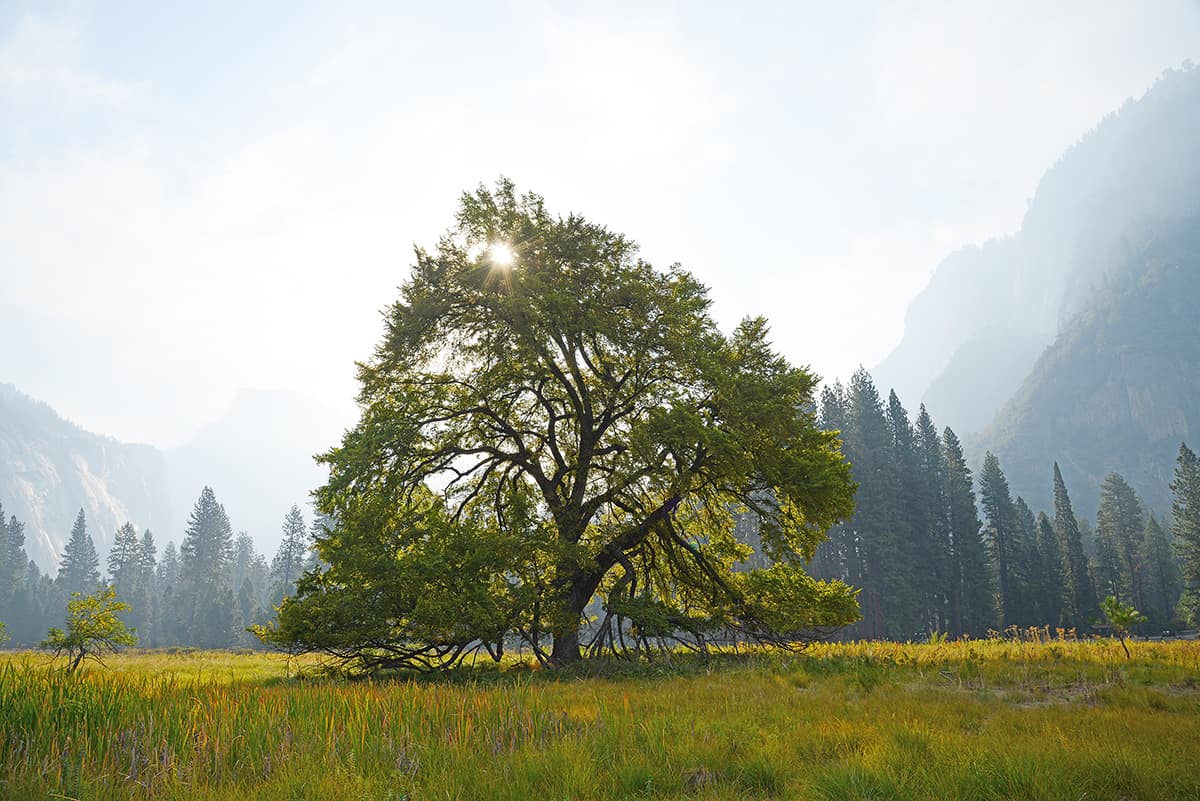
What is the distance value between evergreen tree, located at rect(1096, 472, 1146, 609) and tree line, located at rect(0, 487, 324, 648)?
318 feet

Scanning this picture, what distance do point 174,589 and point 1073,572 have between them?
128 meters

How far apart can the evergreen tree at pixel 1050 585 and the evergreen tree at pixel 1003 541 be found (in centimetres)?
243

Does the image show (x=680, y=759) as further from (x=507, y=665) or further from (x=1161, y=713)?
(x=507, y=665)

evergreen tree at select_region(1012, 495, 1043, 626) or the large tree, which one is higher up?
the large tree

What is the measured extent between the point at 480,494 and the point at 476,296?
6170mm

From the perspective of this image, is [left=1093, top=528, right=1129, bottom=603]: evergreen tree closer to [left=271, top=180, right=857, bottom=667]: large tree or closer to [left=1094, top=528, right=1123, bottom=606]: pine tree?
[left=1094, top=528, right=1123, bottom=606]: pine tree

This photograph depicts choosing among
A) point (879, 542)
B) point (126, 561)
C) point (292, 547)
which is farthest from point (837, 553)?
point (126, 561)

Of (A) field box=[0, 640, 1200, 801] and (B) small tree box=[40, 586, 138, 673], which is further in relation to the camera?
(B) small tree box=[40, 586, 138, 673]

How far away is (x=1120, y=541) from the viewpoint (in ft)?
227

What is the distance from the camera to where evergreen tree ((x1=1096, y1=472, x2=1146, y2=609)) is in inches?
2603

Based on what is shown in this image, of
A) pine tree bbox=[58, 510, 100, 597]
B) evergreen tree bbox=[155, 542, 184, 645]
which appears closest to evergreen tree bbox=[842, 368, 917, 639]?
evergreen tree bbox=[155, 542, 184, 645]

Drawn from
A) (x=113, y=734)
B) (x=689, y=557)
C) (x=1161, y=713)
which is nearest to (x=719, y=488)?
(x=689, y=557)

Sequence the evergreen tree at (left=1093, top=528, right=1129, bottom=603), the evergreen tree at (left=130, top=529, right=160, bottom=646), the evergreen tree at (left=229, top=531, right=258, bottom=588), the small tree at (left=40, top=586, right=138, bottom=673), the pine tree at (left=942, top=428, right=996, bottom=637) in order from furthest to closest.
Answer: the evergreen tree at (left=229, top=531, right=258, bottom=588) < the evergreen tree at (left=130, top=529, right=160, bottom=646) < the evergreen tree at (left=1093, top=528, right=1129, bottom=603) < the pine tree at (left=942, top=428, right=996, bottom=637) < the small tree at (left=40, top=586, right=138, bottom=673)

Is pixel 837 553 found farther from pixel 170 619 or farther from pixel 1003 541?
pixel 170 619
